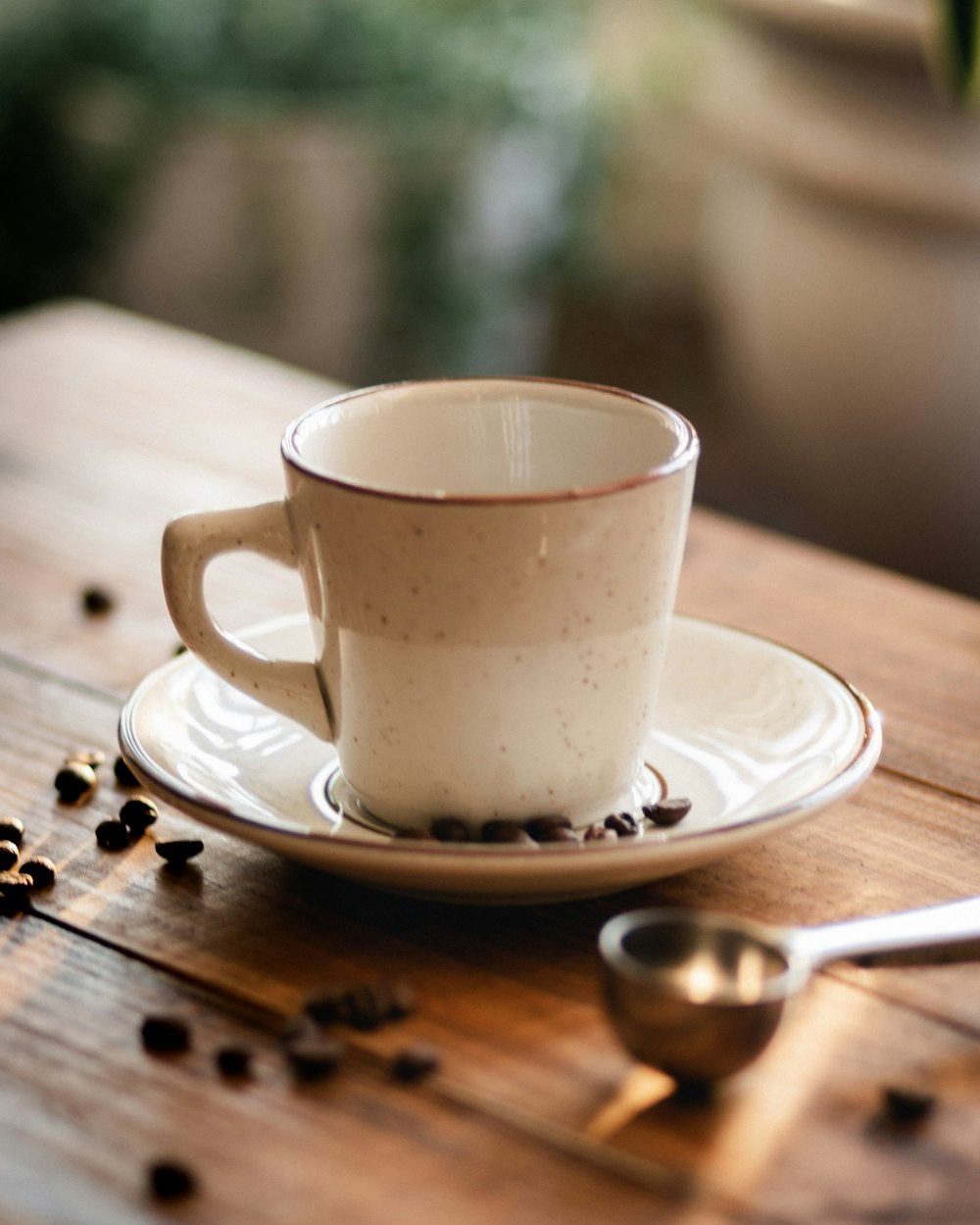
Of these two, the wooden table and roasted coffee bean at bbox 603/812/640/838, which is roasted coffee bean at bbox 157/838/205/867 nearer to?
the wooden table

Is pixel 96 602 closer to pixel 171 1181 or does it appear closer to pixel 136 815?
pixel 136 815

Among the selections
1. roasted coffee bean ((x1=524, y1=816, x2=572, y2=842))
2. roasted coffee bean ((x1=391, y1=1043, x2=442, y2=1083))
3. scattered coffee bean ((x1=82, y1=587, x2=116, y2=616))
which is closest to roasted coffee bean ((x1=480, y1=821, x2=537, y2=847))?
roasted coffee bean ((x1=524, y1=816, x2=572, y2=842))

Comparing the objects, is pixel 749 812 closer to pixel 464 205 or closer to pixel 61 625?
pixel 61 625

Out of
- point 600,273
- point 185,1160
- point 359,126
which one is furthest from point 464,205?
point 185,1160

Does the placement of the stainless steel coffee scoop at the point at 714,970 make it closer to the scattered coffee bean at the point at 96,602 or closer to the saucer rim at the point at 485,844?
the saucer rim at the point at 485,844

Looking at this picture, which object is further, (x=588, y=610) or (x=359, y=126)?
(x=359, y=126)

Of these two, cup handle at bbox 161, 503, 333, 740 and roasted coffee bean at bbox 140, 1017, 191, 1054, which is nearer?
roasted coffee bean at bbox 140, 1017, 191, 1054
